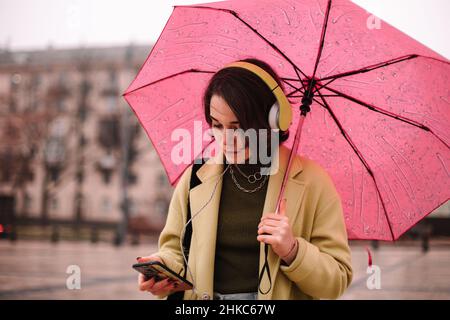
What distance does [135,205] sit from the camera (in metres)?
47.8

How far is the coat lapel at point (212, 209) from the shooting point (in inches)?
82.2

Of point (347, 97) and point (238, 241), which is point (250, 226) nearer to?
point (238, 241)

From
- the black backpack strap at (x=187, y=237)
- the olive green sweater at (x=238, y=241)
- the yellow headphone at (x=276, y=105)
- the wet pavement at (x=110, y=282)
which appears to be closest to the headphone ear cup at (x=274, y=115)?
the yellow headphone at (x=276, y=105)

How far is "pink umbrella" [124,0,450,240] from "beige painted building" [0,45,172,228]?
2739cm

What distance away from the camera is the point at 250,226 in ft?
7.00

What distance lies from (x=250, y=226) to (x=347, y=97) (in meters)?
0.88

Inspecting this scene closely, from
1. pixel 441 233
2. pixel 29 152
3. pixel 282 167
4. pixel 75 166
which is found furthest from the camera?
pixel 75 166

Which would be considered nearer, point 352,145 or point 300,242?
point 300,242

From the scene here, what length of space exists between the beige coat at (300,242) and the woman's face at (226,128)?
12cm

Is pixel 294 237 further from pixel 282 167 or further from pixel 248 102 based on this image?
pixel 248 102

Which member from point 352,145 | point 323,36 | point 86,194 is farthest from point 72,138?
point 323,36

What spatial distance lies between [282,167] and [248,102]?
10.9 inches

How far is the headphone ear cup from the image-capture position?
2102mm
